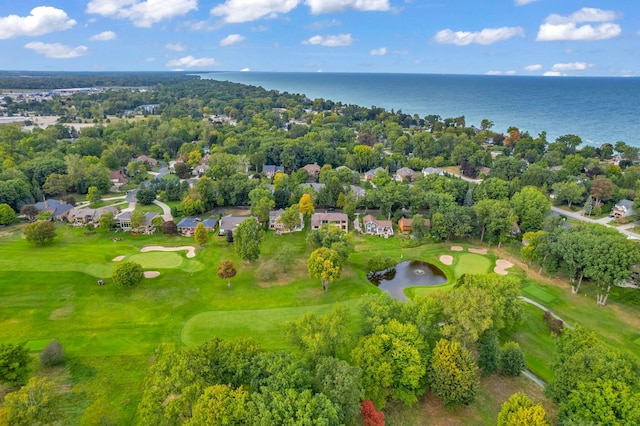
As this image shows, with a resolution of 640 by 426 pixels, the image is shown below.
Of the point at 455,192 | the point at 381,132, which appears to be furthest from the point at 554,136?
the point at 455,192

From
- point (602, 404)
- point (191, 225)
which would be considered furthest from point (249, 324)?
point (602, 404)

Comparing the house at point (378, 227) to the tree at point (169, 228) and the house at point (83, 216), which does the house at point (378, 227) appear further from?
the house at point (83, 216)

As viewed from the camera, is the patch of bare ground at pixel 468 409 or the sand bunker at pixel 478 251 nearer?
the patch of bare ground at pixel 468 409

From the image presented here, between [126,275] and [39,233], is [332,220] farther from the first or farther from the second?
[39,233]

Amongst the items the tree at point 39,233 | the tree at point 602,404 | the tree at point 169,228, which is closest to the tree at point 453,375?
the tree at point 602,404

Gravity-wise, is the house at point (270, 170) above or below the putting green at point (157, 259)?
above

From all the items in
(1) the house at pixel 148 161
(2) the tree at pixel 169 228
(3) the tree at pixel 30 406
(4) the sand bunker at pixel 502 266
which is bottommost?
(4) the sand bunker at pixel 502 266
